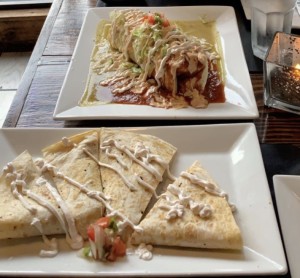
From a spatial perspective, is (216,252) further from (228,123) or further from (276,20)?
(276,20)

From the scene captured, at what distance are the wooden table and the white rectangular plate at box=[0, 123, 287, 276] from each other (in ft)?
0.29

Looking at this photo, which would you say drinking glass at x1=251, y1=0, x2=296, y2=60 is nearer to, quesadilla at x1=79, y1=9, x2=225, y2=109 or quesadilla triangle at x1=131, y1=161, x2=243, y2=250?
quesadilla at x1=79, y1=9, x2=225, y2=109

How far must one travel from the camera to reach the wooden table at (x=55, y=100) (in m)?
1.35

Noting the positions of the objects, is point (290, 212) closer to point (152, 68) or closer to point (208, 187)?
point (208, 187)

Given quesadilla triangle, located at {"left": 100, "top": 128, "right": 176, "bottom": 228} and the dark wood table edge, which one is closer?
quesadilla triangle, located at {"left": 100, "top": 128, "right": 176, "bottom": 228}

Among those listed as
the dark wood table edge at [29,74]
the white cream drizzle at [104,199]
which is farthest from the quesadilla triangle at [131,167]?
the dark wood table edge at [29,74]

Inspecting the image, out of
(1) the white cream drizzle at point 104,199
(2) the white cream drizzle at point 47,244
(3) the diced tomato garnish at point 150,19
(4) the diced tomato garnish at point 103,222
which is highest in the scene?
(3) the diced tomato garnish at point 150,19

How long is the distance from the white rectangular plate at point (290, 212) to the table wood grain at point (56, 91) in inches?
9.6

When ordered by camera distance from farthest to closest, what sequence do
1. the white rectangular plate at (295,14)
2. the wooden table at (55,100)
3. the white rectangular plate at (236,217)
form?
1. the white rectangular plate at (295,14)
2. the wooden table at (55,100)
3. the white rectangular plate at (236,217)

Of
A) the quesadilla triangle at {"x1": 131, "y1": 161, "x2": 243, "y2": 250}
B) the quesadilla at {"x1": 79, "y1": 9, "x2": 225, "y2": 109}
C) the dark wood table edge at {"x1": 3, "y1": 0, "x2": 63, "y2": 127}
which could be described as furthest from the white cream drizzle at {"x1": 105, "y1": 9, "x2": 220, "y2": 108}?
the quesadilla triangle at {"x1": 131, "y1": 161, "x2": 243, "y2": 250}

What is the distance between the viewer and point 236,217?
1.14 metres

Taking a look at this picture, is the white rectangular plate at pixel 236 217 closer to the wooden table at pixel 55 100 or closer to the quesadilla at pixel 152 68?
the wooden table at pixel 55 100

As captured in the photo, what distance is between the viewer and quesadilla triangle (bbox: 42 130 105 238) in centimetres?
112

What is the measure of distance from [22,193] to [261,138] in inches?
27.8
